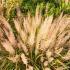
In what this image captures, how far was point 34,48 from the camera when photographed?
343 cm

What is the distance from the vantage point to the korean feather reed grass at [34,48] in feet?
10.7

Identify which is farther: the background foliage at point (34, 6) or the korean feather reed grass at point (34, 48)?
the background foliage at point (34, 6)

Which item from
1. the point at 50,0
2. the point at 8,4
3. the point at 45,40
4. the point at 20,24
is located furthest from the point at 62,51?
the point at 50,0

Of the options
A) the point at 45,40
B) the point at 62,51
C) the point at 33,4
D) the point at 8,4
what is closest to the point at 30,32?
the point at 45,40

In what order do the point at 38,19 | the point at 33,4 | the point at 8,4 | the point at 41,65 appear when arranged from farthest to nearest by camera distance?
the point at 33,4
the point at 8,4
the point at 38,19
the point at 41,65

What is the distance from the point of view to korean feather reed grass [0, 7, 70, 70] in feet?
10.7

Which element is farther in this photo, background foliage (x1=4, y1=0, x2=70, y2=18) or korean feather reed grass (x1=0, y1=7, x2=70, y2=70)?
background foliage (x1=4, y1=0, x2=70, y2=18)

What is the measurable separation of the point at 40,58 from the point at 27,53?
168 mm

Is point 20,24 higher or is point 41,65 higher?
point 20,24

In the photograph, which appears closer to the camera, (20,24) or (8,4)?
(20,24)

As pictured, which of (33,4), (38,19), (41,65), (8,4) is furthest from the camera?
(33,4)

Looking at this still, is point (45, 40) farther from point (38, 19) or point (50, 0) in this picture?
point (50, 0)

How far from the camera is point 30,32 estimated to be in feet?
11.5

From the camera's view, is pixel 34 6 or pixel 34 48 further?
pixel 34 6
